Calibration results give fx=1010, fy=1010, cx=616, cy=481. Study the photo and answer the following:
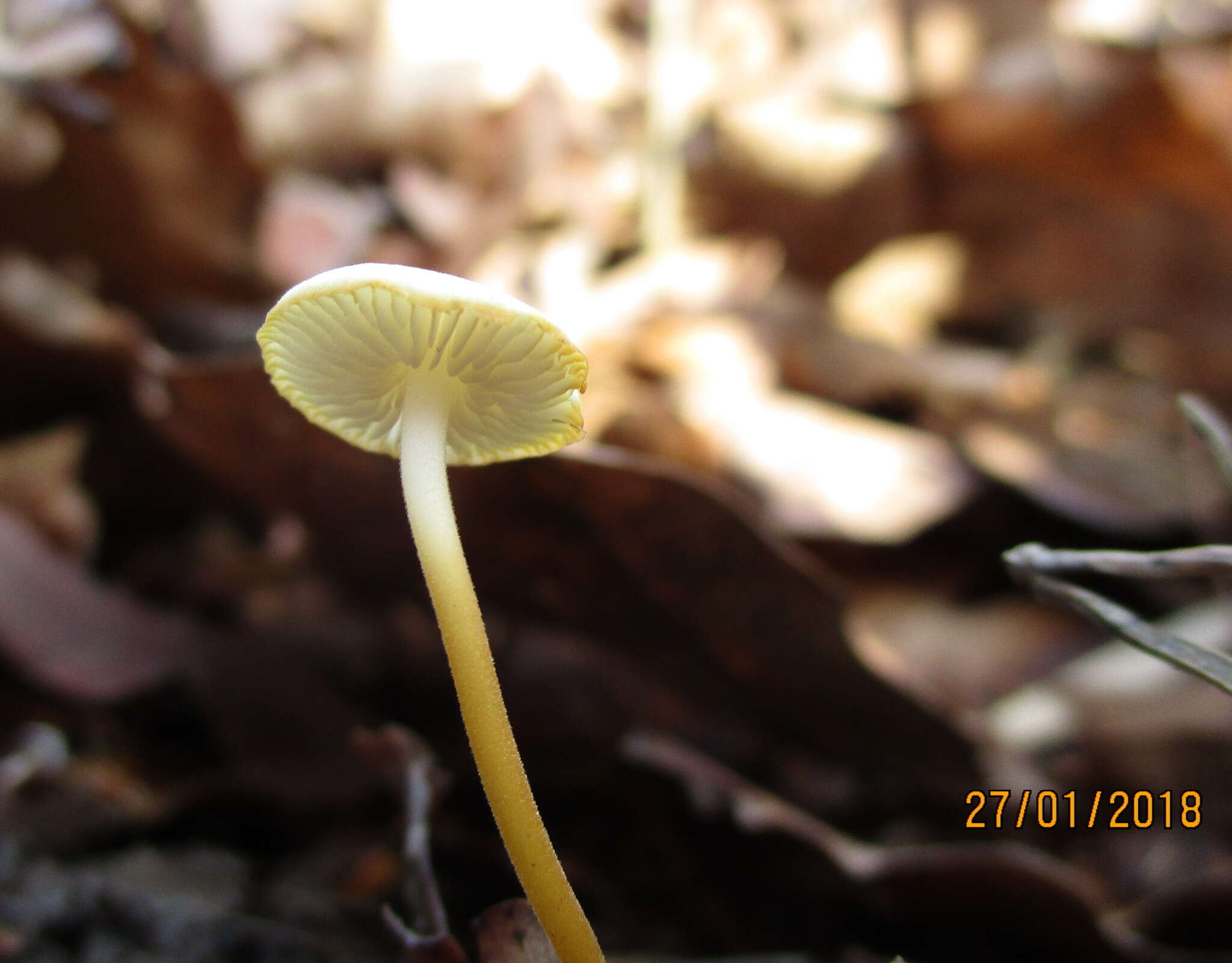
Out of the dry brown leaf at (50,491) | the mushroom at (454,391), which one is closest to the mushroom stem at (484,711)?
the mushroom at (454,391)

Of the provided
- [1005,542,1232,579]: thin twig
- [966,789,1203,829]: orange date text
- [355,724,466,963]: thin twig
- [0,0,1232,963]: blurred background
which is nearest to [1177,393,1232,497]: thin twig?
[1005,542,1232,579]: thin twig

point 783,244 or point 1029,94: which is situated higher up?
point 1029,94

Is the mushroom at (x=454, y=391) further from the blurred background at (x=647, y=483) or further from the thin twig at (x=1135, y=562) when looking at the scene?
the thin twig at (x=1135, y=562)

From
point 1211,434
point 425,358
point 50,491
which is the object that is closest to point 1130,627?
point 1211,434

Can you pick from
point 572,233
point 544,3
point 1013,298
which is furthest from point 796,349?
point 544,3

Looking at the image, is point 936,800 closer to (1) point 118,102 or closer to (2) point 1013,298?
(2) point 1013,298

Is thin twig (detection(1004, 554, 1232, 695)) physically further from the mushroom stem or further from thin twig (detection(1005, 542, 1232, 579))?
the mushroom stem
